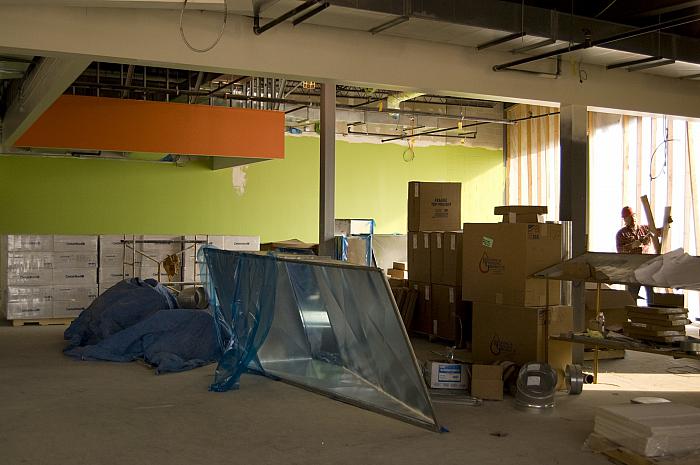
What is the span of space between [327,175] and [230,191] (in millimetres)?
6133

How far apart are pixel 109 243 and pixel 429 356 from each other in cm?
475

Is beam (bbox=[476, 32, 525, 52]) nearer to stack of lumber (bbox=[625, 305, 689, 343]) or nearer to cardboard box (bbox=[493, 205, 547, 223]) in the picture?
cardboard box (bbox=[493, 205, 547, 223])

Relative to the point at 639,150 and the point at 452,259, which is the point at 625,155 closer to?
the point at 639,150

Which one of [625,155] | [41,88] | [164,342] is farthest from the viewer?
[625,155]

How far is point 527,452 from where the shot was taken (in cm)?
439

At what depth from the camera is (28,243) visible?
31.5 ft

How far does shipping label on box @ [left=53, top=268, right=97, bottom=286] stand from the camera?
976 cm

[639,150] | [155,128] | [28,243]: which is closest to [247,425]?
[155,128]

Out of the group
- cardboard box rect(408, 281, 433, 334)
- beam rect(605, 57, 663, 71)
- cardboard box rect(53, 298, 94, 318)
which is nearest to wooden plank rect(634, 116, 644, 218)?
beam rect(605, 57, 663, 71)

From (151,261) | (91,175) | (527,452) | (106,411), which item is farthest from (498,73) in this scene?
(91,175)

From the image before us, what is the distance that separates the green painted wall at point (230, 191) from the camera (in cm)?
1163

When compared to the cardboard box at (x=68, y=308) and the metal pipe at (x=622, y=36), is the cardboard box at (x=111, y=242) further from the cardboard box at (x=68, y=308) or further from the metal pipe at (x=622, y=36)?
the metal pipe at (x=622, y=36)

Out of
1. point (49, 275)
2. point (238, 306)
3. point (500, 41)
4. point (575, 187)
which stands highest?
point (500, 41)

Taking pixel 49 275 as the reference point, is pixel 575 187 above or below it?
above
